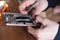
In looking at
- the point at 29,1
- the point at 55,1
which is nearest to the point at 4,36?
the point at 29,1

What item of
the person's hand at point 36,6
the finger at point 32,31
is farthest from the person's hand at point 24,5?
the finger at point 32,31

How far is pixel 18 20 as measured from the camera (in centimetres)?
89

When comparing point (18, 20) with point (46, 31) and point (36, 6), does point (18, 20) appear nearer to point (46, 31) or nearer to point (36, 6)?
point (46, 31)

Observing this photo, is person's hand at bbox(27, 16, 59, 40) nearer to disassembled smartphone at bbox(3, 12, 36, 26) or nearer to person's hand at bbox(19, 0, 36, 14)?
disassembled smartphone at bbox(3, 12, 36, 26)

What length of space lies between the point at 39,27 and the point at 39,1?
0.28m

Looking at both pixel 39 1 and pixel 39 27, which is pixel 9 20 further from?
pixel 39 1

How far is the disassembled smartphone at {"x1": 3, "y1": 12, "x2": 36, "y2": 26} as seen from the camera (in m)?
0.86

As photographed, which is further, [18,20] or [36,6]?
[36,6]

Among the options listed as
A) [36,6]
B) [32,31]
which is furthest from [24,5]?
[32,31]

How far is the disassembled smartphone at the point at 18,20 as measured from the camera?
0.86 meters

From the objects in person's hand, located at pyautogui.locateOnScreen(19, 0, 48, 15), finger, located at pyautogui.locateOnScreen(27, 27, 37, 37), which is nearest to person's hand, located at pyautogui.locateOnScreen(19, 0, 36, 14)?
person's hand, located at pyautogui.locateOnScreen(19, 0, 48, 15)

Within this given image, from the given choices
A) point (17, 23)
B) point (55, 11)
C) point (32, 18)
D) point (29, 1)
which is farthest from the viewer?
point (55, 11)

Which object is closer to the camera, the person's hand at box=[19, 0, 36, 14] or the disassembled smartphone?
the disassembled smartphone

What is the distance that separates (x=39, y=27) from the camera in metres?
0.90
